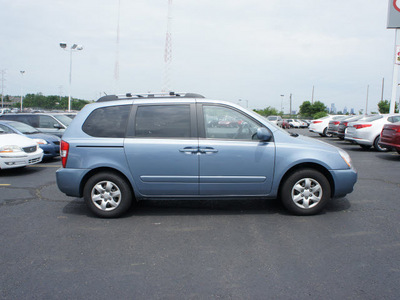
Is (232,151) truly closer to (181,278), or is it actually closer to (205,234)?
(205,234)

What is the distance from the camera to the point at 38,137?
34.8ft

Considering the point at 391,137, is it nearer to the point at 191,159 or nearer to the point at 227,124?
the point at 227,124

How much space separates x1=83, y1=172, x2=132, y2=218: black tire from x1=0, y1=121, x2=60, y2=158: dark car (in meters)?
6.24

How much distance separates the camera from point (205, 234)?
4332 millimetres

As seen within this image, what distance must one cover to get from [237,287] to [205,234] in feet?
4.38

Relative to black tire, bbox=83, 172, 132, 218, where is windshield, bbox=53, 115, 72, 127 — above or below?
above

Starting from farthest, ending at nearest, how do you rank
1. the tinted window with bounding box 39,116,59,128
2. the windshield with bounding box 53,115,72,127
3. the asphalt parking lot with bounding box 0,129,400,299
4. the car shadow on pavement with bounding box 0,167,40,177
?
1. the windshield with bounding box 53,115,72,127
2. the tinted window with bounding box 39,116,59,128
3. the car shadow on pavement with bounding box 0,167,40,177
4. the asphalt parking lot with bounding box 0,129,400,299

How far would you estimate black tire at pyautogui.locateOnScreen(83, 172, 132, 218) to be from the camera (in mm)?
4949

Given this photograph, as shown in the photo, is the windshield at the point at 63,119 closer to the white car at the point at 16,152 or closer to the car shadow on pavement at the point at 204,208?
the white car at the point at 16,152

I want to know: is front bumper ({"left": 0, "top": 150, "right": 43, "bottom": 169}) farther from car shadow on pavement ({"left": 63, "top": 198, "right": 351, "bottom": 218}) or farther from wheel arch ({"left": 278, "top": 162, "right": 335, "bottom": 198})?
wheel arch ({"left": 278, "top": 162, "right": 335, "bottom": 198})

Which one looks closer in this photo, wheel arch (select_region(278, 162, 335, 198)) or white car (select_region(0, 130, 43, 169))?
wheel arch (select_region(278, 162, 335, 198))

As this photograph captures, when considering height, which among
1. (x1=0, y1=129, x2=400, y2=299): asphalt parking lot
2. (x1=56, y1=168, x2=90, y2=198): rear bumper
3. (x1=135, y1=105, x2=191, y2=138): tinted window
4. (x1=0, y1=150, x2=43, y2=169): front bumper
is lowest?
(x1=0, y1=129, x2=400, y2=299): asphalt parking lot

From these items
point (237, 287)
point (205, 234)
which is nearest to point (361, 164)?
point (205, 234)

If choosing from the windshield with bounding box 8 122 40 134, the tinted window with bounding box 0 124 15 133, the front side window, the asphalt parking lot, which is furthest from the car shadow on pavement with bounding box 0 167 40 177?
the front side window
